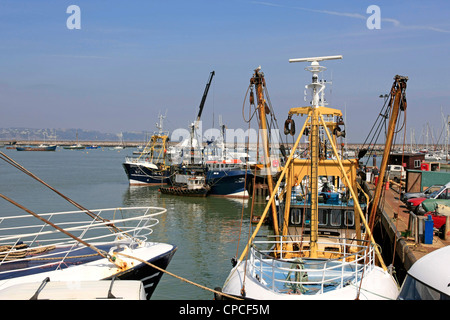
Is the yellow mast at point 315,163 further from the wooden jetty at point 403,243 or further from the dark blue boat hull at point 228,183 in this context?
the dark blue boat hull at point 228,183

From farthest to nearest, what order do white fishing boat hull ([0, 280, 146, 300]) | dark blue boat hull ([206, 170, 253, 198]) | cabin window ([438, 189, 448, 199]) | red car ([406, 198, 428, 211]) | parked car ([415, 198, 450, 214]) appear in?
dark blue boat hull ([206, 170, 253, 198]) < red car ([406, 198, 428, 211]) < cabin window ([438, 189, 448, 199]) < parked car ([415, 198, 450, 214]) < white fishing boat hull ([0, 280, 146, 300])

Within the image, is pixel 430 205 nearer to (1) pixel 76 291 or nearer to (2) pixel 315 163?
(2) pixel 315 163

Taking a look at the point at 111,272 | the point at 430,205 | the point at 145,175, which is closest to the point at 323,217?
the point at 430,205

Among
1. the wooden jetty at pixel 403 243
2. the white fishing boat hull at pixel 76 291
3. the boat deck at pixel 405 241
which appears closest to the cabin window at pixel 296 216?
the wooden jetty at pixel 403 243

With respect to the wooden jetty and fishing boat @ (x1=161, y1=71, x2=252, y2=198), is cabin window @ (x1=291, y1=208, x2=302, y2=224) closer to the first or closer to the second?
the wooden jetty

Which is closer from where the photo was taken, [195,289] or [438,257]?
[438,257]

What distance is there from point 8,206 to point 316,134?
3140cm

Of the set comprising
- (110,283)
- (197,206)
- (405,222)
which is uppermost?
(110,283)

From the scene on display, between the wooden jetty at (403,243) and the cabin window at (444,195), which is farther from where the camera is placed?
the cabin window at (444,195)

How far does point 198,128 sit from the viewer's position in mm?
60969

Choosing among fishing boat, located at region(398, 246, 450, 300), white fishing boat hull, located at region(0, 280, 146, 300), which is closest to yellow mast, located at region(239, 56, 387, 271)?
white fishing boat hull, located at region(0, 280, 146, 300)

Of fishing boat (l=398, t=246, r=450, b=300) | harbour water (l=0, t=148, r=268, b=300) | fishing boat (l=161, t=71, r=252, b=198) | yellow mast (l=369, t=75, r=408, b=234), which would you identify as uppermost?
yellow mast (l=369, t=75, r=408, b=234)
